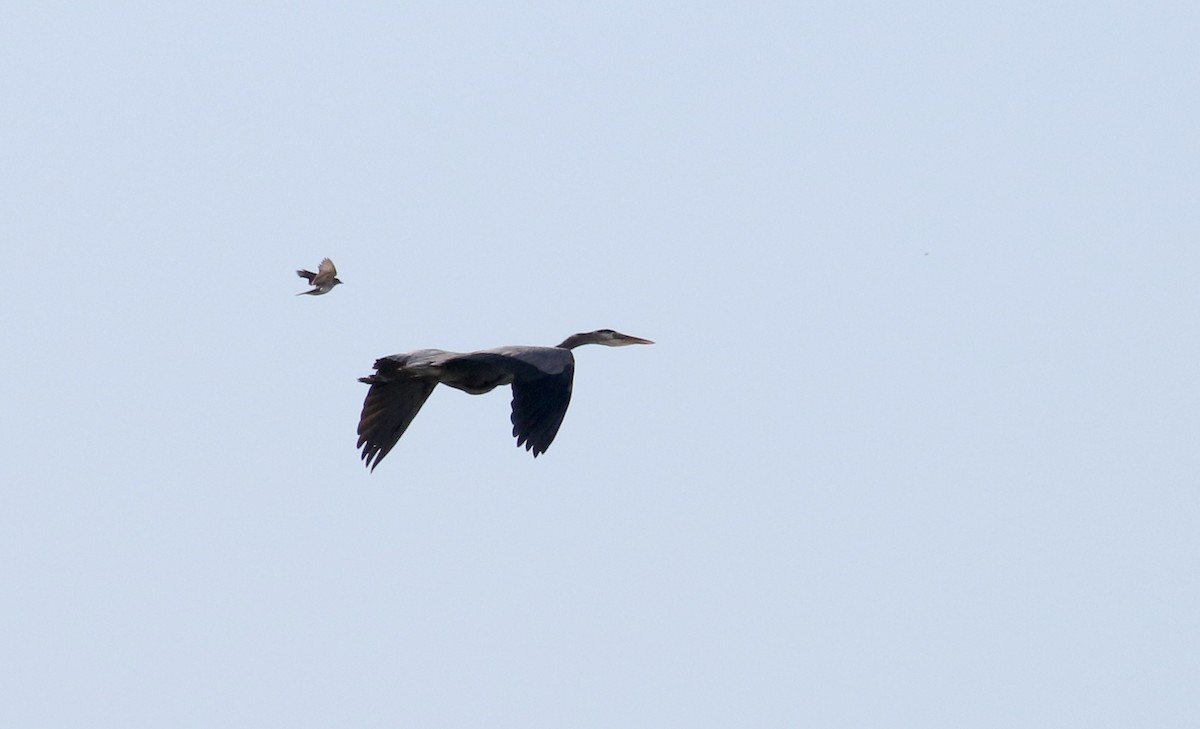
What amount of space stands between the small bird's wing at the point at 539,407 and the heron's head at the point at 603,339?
2485mm

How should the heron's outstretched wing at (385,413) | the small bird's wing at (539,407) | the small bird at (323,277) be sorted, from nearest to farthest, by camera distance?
the small bird's wing at (539,407)
the heron's outstretched wing at (385,413)
the small bird at (323,277)

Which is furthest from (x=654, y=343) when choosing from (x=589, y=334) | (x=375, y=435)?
(x=375, y=435)

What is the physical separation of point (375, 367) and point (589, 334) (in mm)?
3037

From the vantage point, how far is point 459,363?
2620cm

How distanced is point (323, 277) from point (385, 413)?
3508 mm

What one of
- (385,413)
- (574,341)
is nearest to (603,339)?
(574,341)

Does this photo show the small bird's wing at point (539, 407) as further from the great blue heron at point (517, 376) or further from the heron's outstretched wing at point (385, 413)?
the heron's outstretched wing at point (385, 413)

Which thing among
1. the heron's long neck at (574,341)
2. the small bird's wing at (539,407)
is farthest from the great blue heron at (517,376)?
the heron's long neck at (574,341)

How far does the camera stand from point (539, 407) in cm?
2595

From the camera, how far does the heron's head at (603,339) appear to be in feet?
94.6

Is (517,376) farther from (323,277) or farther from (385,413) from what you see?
(323,277)

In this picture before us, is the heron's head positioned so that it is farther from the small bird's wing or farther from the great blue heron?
the small bird's wing

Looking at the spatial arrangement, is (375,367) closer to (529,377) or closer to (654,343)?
(529,377)

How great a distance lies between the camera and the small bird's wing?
2569 cm
